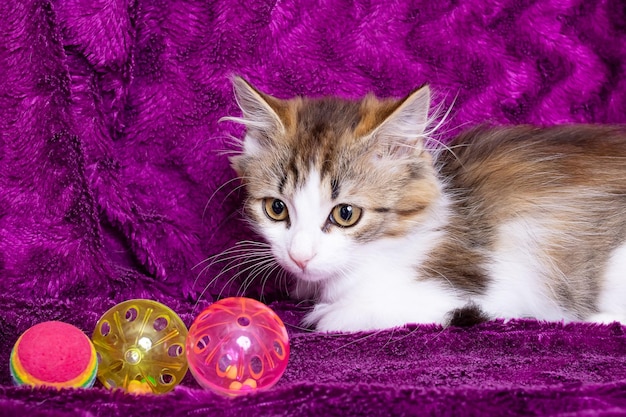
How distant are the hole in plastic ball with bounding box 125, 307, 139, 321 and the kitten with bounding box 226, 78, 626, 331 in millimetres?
440

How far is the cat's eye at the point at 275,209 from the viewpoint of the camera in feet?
6.73

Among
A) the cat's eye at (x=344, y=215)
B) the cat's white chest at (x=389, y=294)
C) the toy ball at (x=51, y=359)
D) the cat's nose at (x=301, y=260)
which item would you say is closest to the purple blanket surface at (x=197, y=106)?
the cat's white chest at (x=389, y=294)

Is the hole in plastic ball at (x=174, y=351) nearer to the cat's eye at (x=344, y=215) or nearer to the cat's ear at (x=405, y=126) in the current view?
the cat's eye at (x=344, y=215)

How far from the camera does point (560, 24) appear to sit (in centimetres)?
264

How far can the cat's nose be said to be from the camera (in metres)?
1.88

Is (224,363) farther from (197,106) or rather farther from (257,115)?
(197,106)

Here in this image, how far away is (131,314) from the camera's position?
1.68m

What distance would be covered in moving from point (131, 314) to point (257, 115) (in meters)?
0.73

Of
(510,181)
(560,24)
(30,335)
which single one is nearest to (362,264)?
(510,181)

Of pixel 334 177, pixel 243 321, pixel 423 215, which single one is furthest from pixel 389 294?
pixel 243 321

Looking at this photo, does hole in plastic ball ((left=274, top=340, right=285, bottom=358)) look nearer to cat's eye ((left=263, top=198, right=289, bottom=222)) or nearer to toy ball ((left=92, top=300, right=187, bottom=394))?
toy ball ((left=92, top=300, right=187, bottom=394))

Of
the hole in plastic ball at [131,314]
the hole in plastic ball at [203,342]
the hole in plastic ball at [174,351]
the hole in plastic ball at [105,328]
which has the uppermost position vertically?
the hole in plastic ball at [203,342]

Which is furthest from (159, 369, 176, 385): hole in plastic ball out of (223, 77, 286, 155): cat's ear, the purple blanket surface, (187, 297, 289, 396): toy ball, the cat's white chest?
(223, 77, 286, 155): cat's ear

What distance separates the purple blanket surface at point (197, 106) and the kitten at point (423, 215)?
148 millimetres
